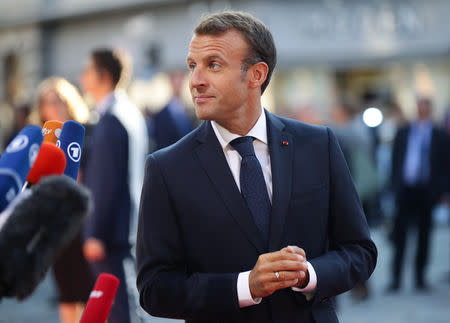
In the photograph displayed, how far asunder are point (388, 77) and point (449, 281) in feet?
46.5

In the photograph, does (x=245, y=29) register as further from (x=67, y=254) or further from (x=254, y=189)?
(x=67, y=254)

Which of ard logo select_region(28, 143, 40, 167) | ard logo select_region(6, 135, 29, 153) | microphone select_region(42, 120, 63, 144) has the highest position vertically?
ard logo select_region(6, 135, 29, 153)

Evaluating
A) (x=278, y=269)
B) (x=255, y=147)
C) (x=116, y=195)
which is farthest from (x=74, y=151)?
(x=116, y=195)

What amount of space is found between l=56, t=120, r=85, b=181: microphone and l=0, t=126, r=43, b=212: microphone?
0.37 metres

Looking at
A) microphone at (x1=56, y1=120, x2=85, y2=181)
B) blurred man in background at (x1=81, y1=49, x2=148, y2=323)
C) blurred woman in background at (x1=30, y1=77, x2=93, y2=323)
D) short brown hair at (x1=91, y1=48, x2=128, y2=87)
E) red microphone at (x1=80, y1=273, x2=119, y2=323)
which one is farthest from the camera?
blurred woman in background at (x1=30, y1=77, x2=93, y2=323)

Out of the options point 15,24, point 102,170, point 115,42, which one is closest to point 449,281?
point 102,170

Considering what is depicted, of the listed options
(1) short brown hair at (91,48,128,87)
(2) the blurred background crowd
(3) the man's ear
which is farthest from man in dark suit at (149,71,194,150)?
(3) the man's ear

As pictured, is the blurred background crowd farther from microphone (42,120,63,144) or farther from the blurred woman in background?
microphone (42,120,63,144)

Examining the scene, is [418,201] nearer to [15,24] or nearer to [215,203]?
[215,203]

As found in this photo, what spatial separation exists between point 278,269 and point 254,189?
0.41 m

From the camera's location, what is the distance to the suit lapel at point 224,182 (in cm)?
240

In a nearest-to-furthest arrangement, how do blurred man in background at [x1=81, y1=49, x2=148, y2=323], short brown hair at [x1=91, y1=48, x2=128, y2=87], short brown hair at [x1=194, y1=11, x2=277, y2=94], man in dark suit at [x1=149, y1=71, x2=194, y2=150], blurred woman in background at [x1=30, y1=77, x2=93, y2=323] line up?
short brown hair at [x1=194, y1=11, x2=277, y2=94]
blurred man in background at [x1=81, y1=49, x2=148, y2=323]
short brown hair at [x1=91, y1=48, x2=128, y2=87]
blurred woman in background at [x1=30, y1=77, x2=93, y2=323]
man in dark suit at [x1=149, y1=71, x2=194, y2=150]

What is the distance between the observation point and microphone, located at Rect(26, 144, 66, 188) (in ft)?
5.52

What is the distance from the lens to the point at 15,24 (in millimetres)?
28312
